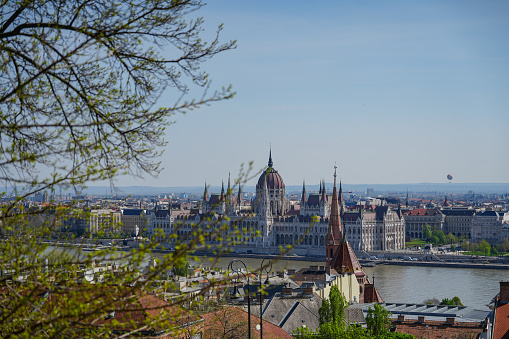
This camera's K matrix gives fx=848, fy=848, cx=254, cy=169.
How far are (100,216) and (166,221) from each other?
85.3 m

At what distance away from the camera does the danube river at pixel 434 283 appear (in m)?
40.2

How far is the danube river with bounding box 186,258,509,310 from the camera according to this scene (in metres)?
40.2

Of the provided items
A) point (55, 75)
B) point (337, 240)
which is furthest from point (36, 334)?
point (337, 240)

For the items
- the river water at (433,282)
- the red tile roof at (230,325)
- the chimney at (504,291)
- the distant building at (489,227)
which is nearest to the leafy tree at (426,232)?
the distant building at (489,227)

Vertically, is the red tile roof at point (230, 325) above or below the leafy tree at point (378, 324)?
above

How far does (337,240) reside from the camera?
44500mm

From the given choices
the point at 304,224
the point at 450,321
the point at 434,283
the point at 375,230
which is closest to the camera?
the point at 450,321

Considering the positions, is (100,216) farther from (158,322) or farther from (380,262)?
(380,262)

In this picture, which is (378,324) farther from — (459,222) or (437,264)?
(459,222)

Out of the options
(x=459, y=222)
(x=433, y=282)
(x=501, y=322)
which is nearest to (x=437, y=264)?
(x=433, y=282)

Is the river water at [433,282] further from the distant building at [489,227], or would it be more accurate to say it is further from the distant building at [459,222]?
the distant building at [459,222]

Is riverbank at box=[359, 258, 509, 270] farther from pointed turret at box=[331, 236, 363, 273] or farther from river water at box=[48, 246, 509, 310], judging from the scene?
pointed turret at box=[331, 236, 363, 273]

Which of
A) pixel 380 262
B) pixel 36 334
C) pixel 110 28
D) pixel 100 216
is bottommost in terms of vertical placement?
pixel 380 262

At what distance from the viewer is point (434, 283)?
48906 mm
